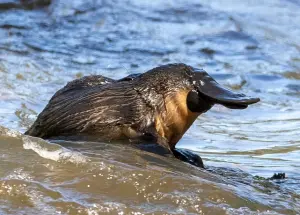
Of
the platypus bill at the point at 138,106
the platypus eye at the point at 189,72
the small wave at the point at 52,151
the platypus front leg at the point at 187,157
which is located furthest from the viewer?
the platypus eye at the point at 189,72

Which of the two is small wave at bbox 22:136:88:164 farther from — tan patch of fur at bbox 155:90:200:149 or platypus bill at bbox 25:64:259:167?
tan patch of fur at bbox 155:90:200:149

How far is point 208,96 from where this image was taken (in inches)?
228

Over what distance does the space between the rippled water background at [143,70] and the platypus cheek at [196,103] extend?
1.42 feet

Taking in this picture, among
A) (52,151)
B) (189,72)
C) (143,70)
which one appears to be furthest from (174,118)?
(143,70)

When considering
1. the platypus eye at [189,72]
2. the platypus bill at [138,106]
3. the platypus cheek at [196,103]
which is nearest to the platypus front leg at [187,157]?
the platypus bill at [138,106]

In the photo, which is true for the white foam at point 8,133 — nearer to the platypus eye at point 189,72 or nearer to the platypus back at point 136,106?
the platypus back at point 136,106

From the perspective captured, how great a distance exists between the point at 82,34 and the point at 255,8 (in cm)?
353

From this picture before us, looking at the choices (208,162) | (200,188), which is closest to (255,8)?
(208,162)

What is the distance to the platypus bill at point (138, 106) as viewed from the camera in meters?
5.66

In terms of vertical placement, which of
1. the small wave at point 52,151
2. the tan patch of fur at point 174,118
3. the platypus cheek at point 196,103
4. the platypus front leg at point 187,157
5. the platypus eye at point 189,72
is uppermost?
the platypus eye at point 189,72

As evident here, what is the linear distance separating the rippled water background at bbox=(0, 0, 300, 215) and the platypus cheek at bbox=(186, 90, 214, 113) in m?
0.43

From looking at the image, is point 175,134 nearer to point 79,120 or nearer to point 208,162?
point 79,120

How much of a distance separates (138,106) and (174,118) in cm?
25

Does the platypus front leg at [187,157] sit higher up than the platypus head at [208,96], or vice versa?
the platypus head at [208,96]
